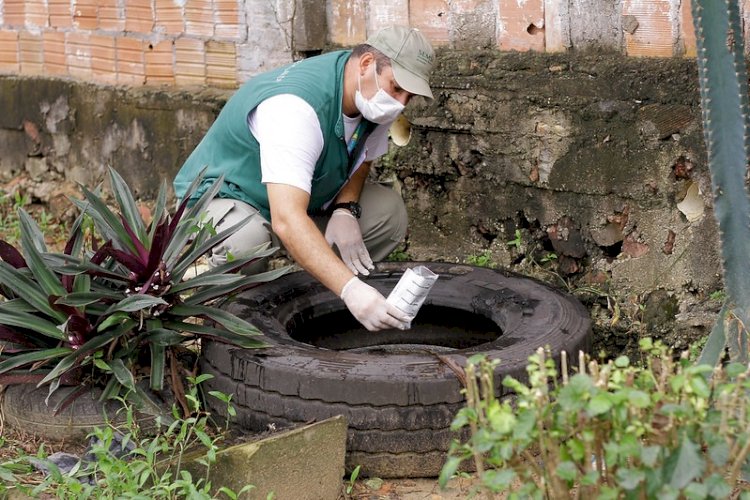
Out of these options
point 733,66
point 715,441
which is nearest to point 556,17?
point 733,66

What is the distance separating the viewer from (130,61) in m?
5.34

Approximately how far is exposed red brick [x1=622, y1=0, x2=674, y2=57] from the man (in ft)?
2.53

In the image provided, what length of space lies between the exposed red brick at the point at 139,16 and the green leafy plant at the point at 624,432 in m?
3.62

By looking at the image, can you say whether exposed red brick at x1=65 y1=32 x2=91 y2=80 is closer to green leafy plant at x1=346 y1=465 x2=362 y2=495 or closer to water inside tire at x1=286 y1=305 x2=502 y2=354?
water inside tire at x1=286 y1=305 x2=502 y2=354

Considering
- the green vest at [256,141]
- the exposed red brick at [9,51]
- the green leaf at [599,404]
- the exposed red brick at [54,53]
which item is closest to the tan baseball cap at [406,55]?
the green vest at [256,141]

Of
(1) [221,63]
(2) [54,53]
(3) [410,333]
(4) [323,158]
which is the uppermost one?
(2) [54,53]

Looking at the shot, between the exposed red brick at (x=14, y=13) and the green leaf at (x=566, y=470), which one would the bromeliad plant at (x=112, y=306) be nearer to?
the green leaf at (x=566, y=470)

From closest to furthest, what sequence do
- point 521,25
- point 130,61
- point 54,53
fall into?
point 521,25, point 130,61, point 54,53

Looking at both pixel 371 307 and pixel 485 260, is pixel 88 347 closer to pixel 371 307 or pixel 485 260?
pixel 371 307

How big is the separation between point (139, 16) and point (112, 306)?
→ 8.31 ft

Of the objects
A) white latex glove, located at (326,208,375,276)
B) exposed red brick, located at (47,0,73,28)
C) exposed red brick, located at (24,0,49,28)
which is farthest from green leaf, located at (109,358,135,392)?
exposed red brick, located at (24,0,49,28)

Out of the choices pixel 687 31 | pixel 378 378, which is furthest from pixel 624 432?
pixel 687 31

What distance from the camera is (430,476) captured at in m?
3.02

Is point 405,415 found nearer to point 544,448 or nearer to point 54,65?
point 544,448
